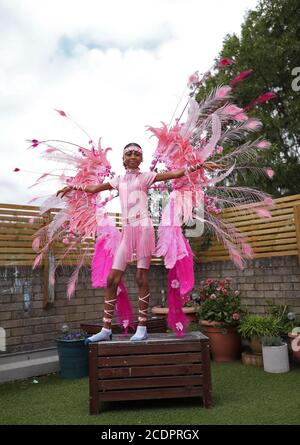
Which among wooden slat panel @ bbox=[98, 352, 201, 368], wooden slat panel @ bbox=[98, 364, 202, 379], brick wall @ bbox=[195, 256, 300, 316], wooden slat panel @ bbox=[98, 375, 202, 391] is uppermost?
brick wall @ bbox=[195, 256, 300, 316]

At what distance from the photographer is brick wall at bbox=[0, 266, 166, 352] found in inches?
216

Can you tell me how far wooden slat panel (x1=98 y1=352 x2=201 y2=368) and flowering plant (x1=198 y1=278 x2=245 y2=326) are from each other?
7.36 ft

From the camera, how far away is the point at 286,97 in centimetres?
966

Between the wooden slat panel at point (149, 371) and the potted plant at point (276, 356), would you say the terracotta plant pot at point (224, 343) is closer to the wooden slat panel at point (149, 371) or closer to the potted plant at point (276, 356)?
the potted plant at point (276, 356)

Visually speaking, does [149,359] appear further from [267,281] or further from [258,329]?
[267,281]

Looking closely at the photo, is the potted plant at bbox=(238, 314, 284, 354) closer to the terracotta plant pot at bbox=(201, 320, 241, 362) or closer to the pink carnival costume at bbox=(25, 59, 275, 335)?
the terracotta plant pot at bbox=(201, 320, 241, 362)

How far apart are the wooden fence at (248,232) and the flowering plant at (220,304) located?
2.70 feet

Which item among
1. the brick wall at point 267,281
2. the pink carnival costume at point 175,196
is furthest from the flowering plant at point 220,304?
the pink carnival costume at point 175,196

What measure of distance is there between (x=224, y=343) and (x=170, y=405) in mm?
2187

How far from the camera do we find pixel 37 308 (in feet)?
19.0

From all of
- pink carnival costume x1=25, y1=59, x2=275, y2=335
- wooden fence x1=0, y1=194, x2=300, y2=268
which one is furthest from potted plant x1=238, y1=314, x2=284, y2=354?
pink carnival costume x1=25, y1=59, x2=275, y2=335

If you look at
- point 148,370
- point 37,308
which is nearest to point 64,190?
point 148,370
